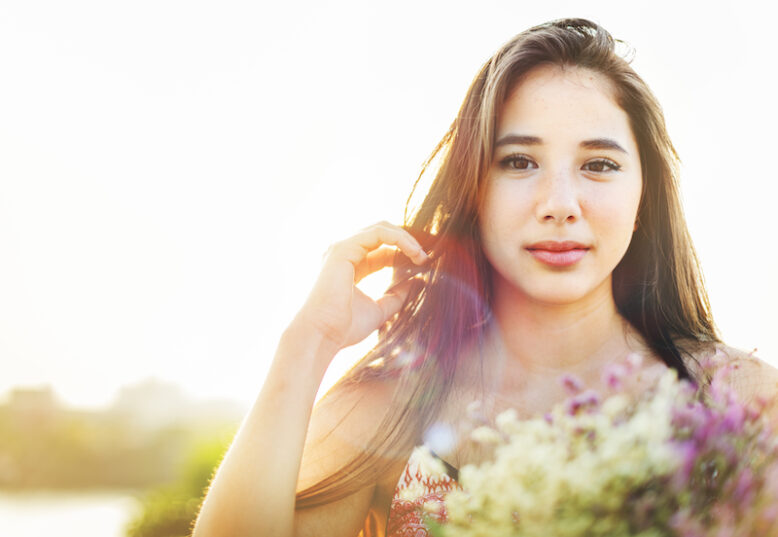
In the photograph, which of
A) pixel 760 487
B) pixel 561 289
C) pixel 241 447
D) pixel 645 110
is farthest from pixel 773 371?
pixel 241 447

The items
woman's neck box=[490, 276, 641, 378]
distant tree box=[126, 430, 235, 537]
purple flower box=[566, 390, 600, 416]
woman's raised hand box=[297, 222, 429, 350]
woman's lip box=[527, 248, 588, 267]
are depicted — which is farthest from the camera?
distant tree box=[126, 430, 235, 537]

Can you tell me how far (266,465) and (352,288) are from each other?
656 mm

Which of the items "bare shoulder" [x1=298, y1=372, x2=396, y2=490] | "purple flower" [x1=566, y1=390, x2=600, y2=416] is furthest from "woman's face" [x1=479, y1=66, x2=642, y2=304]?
"purple flower" [x1=566, y1=390, x2=600, y2=416]

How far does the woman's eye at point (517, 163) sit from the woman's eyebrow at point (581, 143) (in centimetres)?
5

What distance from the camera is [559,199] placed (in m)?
2.11

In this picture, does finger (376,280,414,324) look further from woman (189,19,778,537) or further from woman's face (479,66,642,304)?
woman's face (479,66,642,304)

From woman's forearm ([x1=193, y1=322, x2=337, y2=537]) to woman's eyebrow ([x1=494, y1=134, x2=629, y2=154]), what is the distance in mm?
981

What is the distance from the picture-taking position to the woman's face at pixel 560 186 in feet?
7.08

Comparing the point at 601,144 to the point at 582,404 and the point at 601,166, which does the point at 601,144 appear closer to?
the point at 601,166

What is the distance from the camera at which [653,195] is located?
2.70 meters

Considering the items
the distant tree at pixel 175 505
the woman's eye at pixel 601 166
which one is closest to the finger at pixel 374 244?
the woman's eye at pixel 601 166

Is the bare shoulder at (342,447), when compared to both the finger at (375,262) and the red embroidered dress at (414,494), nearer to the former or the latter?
the red embroidered dress at (414,494)

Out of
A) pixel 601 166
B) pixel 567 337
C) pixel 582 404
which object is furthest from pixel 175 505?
pixel 582 404

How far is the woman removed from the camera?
2.17 metres
